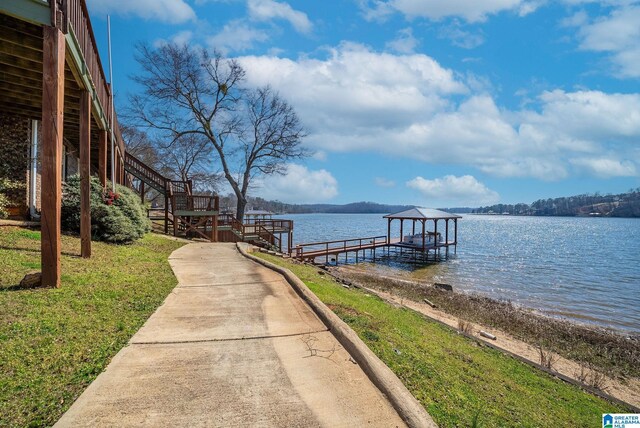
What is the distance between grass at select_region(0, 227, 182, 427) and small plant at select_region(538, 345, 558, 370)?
25.1 feet

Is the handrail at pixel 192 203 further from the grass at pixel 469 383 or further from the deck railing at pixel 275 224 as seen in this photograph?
the grass at pixel 469 383

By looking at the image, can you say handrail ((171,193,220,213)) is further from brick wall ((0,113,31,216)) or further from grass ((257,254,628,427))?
grass ((257,254,628,427))

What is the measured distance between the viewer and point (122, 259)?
28.4 feet

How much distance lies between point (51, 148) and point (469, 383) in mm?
6911

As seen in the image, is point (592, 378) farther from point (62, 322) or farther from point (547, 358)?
point (62, 322)

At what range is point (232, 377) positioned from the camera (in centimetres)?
346

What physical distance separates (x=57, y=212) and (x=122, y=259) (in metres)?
3.50

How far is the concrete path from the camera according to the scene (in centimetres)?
284

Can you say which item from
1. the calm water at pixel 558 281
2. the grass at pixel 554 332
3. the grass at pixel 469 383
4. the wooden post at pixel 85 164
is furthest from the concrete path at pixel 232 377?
the calm water at pixel 558 281

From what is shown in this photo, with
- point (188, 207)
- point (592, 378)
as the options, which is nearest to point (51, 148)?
point (592, 378)

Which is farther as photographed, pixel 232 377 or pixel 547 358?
pixel 547 358

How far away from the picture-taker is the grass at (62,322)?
293 centimetres

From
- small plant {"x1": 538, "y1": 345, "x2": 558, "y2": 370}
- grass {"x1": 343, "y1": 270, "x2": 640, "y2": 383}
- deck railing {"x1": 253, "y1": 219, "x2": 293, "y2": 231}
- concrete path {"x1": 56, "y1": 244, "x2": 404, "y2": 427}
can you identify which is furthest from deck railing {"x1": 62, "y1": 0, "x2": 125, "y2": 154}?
deck railing {"x1": 253, "y1": 219, "x2": 293, "y2": 231}

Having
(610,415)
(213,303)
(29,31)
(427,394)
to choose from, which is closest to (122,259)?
(213,303)
